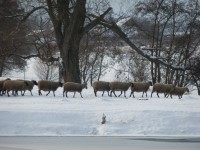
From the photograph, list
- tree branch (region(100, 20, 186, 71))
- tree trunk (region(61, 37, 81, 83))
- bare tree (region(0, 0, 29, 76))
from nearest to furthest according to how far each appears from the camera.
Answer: tree branch (region(100, 20, 186, 71)) → tree trunk (region(61, 37, 81, 83)) → bare tree (region(0, 0, 29, 76))

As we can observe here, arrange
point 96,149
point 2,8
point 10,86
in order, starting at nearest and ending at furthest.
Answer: point 96,149
point 10,86
point 2,8

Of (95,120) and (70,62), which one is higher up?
(70,62)

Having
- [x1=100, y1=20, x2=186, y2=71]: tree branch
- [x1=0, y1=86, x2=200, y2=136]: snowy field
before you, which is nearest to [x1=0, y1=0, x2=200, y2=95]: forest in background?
[x1=100, y1=20, x2=186, y2=71]: tree branch

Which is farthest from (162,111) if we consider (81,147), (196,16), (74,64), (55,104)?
(196,16)

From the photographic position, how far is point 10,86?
1051 inches

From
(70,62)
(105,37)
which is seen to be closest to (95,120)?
(70,62)

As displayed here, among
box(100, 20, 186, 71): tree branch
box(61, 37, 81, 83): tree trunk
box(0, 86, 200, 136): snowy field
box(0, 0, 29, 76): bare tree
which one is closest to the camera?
box(0, 86, 200, 136): snowy field

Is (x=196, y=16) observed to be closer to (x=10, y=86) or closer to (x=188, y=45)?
(x=188, y=45)

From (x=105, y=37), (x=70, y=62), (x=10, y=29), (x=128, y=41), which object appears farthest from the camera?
(x=105, y=37)

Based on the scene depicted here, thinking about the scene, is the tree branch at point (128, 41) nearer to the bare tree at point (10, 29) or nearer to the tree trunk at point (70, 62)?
the tree trunk at point (70, 62)

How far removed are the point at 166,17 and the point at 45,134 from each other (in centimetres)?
3381

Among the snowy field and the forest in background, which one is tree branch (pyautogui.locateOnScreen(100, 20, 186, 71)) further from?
the snowy field

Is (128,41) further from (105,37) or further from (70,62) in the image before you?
(105,37)

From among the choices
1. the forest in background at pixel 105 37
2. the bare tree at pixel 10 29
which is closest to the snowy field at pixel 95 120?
the forest in background at pixel 105 37
